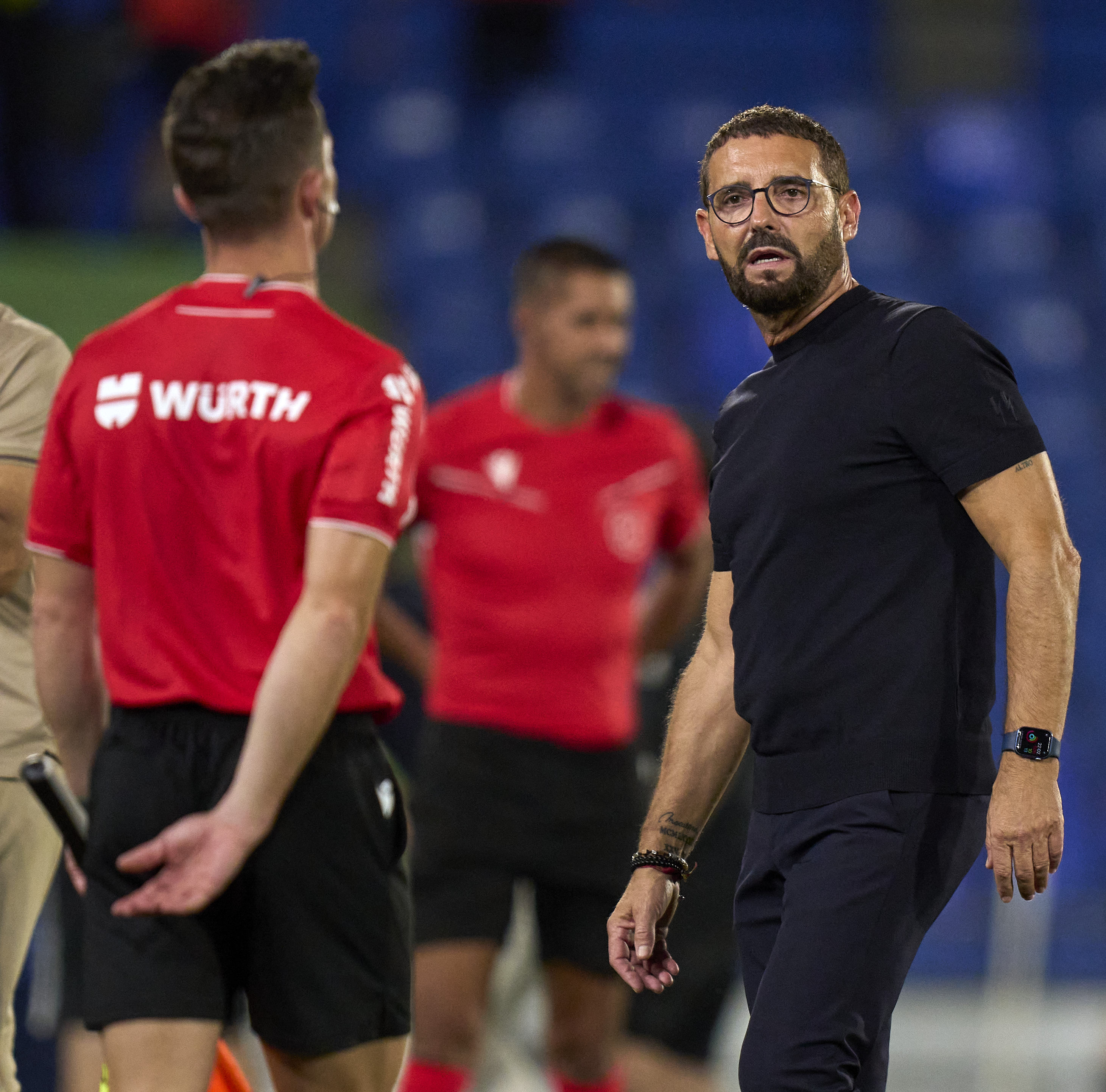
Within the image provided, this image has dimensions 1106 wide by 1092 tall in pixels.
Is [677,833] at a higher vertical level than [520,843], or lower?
higher

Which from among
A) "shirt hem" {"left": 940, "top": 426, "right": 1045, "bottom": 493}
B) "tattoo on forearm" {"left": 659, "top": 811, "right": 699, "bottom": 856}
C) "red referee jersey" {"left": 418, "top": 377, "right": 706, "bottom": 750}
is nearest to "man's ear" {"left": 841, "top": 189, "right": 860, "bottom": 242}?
"shirt hem" {"left": 940, "top": 426, "right": 1045, "bottom": 493}

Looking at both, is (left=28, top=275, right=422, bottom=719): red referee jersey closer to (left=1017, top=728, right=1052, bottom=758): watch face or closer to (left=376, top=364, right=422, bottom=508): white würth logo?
(left=376, top=364, right=422, bottom=508): white würth logo

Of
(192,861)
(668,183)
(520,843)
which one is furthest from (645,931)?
(668,183)

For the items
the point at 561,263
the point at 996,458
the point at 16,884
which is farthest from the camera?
the point at 561,263

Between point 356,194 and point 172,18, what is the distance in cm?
178

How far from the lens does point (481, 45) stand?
11875 mm

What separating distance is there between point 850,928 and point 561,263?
2.95 metres

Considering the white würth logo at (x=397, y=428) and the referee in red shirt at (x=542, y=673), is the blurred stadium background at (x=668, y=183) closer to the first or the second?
the referee in red shirt at (x=542, y=673)

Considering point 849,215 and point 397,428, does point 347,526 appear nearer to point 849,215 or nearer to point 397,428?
point 397,428

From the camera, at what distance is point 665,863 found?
287 cm

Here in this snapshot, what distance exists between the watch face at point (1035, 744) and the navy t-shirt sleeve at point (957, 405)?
1.21 ft

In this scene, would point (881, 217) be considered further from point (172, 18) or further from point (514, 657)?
point (514, 657)

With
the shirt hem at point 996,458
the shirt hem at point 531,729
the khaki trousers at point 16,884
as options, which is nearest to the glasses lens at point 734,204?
the shirt hem at point 996,458

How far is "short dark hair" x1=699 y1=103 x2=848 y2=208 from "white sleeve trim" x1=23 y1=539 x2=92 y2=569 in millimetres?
1203
